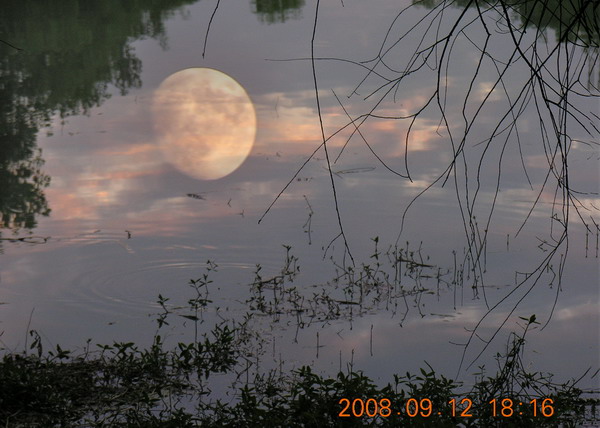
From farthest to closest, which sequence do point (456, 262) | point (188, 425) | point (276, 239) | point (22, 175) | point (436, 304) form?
point (22, 175) < point (276, 239) < point (456, 262) < point (436, 304) < point (188, 425)

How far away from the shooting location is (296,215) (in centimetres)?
957

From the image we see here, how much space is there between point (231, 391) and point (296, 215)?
407 centimetres

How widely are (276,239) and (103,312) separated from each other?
7.42 feet

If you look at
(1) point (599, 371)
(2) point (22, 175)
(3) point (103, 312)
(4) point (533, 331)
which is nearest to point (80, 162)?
(2) point (22, 175)

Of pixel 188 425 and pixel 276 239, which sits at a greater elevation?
pixel 276 239

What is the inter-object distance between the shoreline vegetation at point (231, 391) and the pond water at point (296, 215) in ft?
0.83

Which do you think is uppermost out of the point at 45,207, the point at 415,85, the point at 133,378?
the point at 415,85

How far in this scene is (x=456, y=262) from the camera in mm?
8203

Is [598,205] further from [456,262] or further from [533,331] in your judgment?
[533,331]

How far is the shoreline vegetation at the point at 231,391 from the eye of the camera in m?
4.70

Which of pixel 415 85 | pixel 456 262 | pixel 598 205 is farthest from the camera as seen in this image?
pixel 415 85
